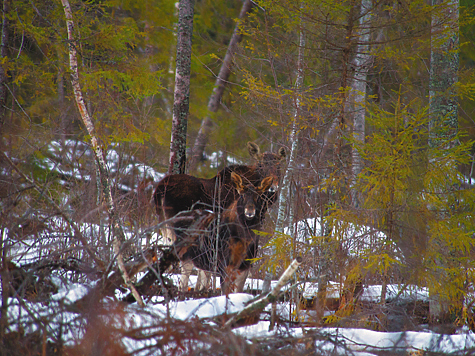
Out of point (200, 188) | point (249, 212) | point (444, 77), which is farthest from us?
point (200, 188)

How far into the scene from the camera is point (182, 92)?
771 centimetres

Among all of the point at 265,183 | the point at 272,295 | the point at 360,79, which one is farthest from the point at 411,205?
the point at 272,295

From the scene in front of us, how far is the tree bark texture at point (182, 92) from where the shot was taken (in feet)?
25.0

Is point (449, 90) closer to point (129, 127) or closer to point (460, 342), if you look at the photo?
point (460, 342)

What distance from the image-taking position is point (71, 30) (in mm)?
6457

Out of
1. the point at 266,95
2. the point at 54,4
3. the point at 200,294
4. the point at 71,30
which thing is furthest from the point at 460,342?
the point at 54,4

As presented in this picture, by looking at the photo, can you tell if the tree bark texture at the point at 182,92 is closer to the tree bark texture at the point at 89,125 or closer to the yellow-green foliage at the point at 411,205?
the tree bark texture at the point at 89,125

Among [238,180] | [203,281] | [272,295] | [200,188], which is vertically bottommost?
[203,281]

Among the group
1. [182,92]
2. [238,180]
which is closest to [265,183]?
[238,180]

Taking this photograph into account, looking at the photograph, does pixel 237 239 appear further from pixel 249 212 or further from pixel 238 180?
pixel 238 180

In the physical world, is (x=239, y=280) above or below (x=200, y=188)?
below

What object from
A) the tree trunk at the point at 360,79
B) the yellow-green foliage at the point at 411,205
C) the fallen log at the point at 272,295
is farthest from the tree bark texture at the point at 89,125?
the tree trunk at the point at 360,79

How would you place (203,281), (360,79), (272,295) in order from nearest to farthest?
(272,295)
(360,79)
(203,281)

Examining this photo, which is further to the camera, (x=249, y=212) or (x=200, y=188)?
(x=200, y=188)
